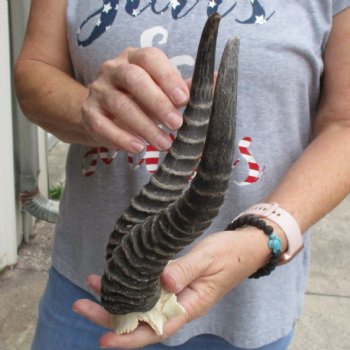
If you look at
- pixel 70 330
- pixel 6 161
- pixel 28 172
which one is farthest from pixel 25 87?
pixel 28 172

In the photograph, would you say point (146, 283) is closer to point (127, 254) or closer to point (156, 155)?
point (127, 254)

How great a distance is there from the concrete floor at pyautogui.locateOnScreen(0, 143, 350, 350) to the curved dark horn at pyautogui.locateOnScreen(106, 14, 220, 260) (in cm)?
236

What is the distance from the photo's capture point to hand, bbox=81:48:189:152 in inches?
41.6

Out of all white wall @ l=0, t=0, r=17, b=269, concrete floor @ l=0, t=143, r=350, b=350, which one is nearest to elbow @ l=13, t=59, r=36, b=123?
white wall @ l=0, t=0, r=17, b=269

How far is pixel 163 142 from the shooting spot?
1.09 meters

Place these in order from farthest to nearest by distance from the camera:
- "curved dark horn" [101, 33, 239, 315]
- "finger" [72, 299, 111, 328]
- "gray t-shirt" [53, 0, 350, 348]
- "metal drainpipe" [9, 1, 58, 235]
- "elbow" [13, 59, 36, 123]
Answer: "metal drainpipe" [9, 1, 58, 235] < "elbow" [13, 59, 36, 123] < "gray t-shirt" [53, 0, 350, 348] < "finger" [72, 299, 111, 328] < "curved dark horn" [101, 33, 239, 315]

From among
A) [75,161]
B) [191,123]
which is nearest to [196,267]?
[191,123]

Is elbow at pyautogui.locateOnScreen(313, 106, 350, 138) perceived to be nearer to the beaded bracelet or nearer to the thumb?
the beaded bracelet

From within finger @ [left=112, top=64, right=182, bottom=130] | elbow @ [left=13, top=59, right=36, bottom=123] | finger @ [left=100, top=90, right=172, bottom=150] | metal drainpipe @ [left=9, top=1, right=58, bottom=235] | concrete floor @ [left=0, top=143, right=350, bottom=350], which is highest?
finger @ [left=112, top=64, right=182, bottom=130]

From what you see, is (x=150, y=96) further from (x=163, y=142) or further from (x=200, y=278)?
(x=200, y=278)

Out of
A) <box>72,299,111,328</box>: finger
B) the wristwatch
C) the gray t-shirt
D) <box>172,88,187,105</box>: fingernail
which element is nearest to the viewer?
<box>172,88,187,105</box>: fingernail

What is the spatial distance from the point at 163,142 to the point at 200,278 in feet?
0.89

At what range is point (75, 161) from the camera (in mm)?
1612

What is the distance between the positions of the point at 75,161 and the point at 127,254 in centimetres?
64
